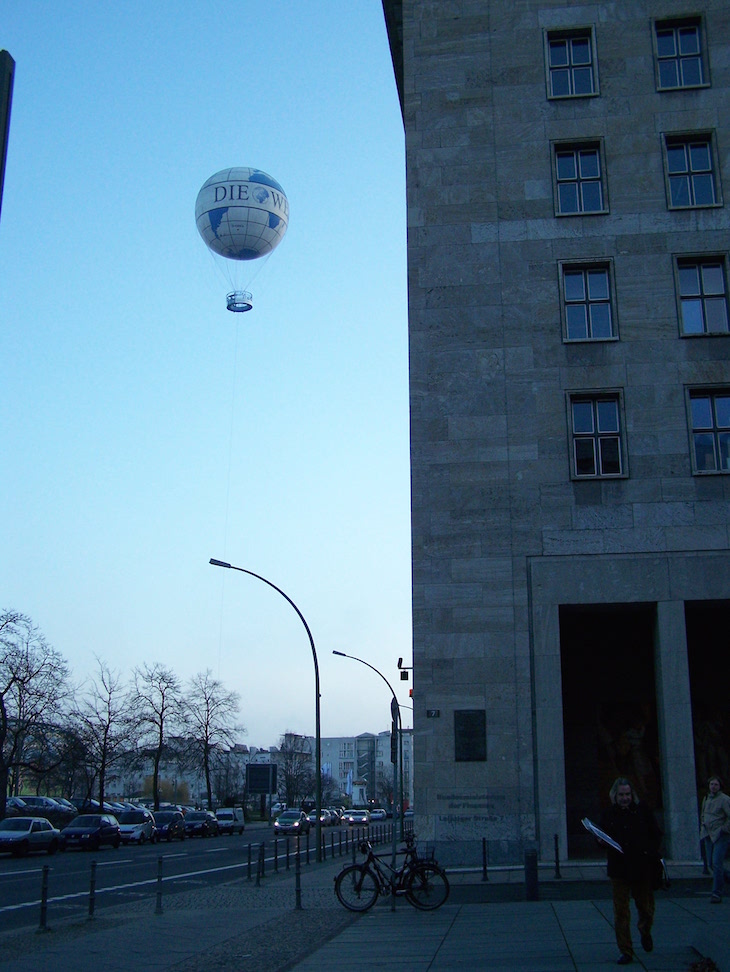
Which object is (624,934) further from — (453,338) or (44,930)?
(453,338)

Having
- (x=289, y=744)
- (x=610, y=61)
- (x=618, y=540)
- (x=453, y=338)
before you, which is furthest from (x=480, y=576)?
(x=289, y=744)

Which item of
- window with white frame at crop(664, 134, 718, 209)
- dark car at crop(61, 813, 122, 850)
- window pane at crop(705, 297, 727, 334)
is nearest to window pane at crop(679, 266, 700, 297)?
window pane at crop(705, 297, 727, 334)

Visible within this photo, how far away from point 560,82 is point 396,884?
22864 mm

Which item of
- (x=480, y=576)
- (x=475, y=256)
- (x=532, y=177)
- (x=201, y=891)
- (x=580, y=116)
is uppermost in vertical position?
(x=580, y=116)

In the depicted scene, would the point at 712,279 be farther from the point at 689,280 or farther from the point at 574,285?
the point at 574,285

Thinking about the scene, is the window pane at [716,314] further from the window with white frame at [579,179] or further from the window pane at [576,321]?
the window with white frame at [579,179]

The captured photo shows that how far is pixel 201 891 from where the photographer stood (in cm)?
2403

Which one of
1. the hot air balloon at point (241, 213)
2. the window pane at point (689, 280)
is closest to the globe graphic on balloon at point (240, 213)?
the hot air balloon at point (241, 213)

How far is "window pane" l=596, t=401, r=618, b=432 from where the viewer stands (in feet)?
88.2

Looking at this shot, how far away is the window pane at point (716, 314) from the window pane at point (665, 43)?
7.63 meters

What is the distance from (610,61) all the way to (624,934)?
25409 millimetres

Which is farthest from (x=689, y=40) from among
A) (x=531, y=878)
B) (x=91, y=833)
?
(x=91, y=833)

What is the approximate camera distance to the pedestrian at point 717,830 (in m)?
15.7

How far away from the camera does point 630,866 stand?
1073cm
